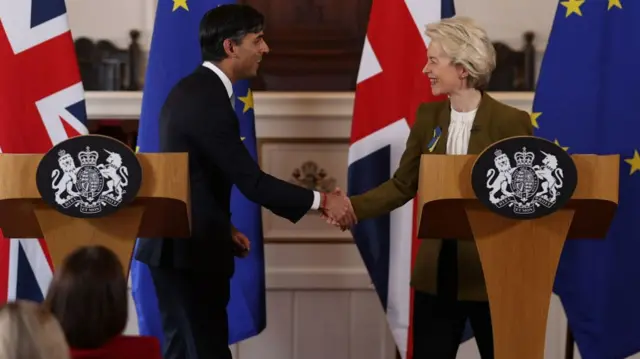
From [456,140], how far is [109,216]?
99 cm

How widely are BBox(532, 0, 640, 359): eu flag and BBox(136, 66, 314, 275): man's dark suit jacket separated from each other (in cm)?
119

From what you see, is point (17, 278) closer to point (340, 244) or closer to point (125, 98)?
point (125, 98)

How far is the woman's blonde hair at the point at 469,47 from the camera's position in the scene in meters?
2.58

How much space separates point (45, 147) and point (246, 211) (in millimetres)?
754

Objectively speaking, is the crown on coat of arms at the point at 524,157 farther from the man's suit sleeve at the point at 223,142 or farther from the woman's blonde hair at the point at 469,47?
the man's suit sleeve at the point at 223,142

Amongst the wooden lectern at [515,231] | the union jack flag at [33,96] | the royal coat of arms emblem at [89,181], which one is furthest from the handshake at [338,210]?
the union jack flag at [33,96]

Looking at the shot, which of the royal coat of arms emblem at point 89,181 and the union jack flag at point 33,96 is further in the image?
the union jack flag at point 33,96

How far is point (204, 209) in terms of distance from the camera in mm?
2572

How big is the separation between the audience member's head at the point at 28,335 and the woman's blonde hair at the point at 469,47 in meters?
1.59

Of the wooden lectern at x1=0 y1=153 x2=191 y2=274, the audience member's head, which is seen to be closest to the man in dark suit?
the wooden lectern at x1=0 y1=153 x2=191 y2=274

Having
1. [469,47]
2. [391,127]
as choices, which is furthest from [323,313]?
[469,47]

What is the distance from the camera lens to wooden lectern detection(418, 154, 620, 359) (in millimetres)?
2229

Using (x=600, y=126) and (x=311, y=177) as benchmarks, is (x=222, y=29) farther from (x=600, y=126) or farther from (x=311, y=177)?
(x=600, y=126)

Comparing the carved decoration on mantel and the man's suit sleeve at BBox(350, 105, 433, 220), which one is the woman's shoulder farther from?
the carved decoration on mantel
